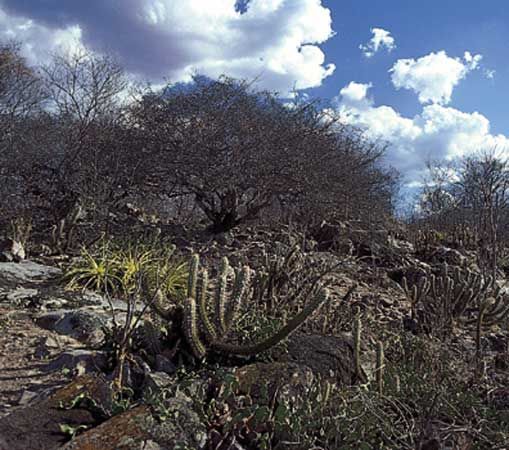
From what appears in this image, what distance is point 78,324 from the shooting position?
5.00m

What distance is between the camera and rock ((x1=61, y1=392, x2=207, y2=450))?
2.51 metres

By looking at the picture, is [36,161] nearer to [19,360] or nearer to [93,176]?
[93,176]

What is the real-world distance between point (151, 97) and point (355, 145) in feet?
15.0

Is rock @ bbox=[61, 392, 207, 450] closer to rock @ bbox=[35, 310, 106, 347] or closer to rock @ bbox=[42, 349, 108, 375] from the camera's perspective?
rock @ bbox=[42, 349, 108, 375]

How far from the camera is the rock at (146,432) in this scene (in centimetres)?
251

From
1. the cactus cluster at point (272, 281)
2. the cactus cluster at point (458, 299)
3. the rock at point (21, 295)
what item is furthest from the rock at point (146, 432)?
the cactus cluster at point (458, 299)

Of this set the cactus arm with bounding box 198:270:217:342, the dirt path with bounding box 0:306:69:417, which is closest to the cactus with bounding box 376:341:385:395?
the cactus arm with bounding box 198:270:217:342

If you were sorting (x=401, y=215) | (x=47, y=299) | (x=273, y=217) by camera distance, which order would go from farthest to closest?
(x=401, y=215) → (x=273, y=217) → (x=47, y=299)

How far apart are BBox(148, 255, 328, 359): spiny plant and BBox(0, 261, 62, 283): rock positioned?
2.99 metres

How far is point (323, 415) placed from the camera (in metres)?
3.12

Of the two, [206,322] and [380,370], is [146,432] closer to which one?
[206,322]

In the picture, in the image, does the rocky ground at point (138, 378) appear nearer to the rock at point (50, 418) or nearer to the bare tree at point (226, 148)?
the rock at point (50, 418)

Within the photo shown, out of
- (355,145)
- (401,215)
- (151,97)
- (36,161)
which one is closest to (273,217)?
(355,145)

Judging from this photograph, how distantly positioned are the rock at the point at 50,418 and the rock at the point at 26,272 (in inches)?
160
